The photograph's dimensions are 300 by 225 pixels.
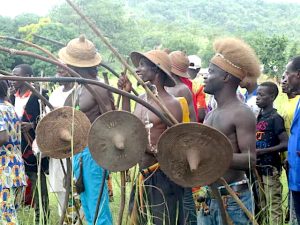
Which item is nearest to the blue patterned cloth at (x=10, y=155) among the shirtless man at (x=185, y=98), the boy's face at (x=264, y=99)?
the shirtless man at (x=185, y=98)

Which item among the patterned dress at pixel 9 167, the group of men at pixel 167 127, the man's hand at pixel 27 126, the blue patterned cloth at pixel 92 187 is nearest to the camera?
the group of men at pixel 167 127

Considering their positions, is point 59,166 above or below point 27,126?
below

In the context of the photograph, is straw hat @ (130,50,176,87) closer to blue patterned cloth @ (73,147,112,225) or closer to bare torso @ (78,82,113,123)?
bare torso @ (78,82,113,123)

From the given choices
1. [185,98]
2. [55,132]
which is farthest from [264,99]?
[55,132]

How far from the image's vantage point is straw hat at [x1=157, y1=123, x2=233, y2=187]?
2.48 meters

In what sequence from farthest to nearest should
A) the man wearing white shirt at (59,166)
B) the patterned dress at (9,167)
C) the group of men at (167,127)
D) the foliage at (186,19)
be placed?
the foliage at (186,19)
the man wearing white shirt at (59,166)
the patterned dress at (9,167)
the group of men at (167,127)

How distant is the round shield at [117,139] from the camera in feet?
9.62

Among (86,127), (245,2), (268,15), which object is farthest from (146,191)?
(245,2)

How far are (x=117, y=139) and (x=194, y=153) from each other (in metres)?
0.55

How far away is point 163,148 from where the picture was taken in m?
2.56

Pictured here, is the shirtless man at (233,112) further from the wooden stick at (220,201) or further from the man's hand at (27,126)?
the man's hand at (27,126)

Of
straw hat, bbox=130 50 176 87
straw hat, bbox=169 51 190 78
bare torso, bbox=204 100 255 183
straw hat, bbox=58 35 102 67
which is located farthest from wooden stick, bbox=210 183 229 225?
straw hat, bbox=169 51 190 78

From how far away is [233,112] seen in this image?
10.3 feet

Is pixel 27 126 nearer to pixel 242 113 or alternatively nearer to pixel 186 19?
pixel 242 113
